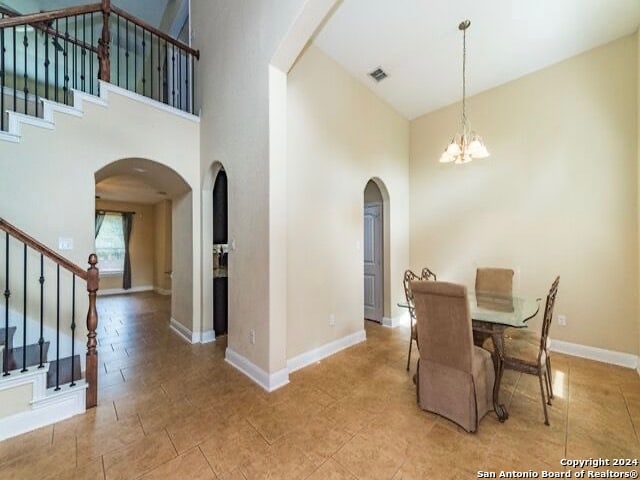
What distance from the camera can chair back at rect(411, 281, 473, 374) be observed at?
1.88m

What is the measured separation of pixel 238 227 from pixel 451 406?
2514mm

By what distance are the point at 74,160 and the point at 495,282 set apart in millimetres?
4900

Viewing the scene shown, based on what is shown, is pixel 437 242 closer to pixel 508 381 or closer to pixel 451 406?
pixel 508 381

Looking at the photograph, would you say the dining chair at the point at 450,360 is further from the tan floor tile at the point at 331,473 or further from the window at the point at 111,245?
the window at the point at 111,245

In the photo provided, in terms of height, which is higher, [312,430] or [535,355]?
[535,355]

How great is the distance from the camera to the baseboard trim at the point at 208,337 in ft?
12.3

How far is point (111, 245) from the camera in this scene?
25.3ft

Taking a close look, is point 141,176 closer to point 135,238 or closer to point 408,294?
point 408,294

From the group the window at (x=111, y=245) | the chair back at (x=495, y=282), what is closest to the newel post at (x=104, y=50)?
the chair back at (x=495, y=282)

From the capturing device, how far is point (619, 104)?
9.79 feet

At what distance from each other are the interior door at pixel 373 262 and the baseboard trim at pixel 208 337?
249cm

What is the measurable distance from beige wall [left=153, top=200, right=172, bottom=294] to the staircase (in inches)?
192

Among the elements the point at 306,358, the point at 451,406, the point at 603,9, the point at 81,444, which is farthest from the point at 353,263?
the point at 603,9

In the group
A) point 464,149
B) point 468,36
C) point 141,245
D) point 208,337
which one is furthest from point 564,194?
point 141,245
